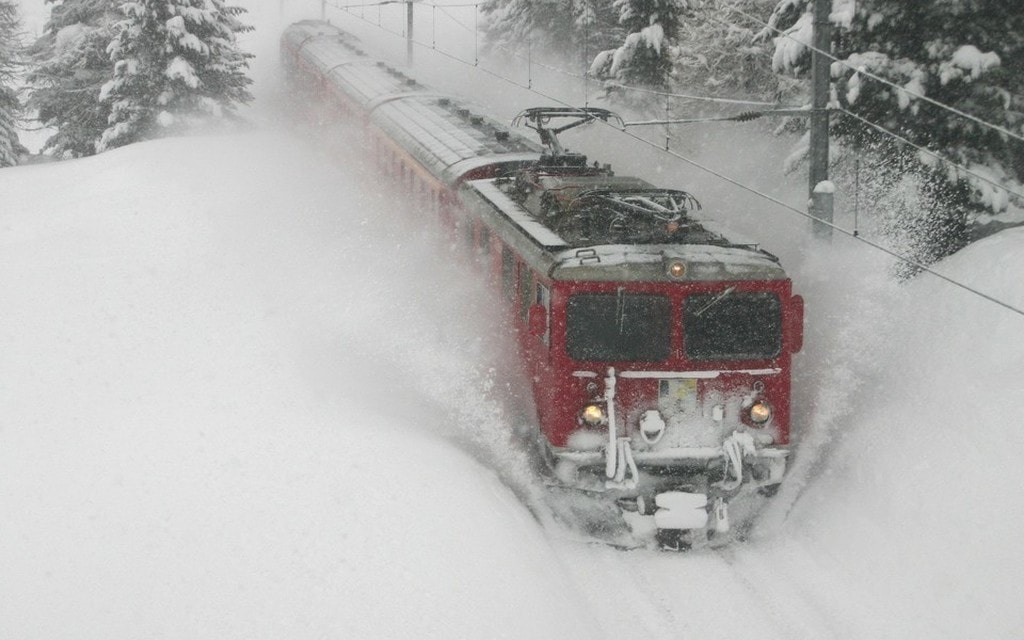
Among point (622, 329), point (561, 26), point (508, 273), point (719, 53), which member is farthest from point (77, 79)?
point (622, 329)

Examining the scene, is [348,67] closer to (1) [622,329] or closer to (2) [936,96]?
(2) [936,96]

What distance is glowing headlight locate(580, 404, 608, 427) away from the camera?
793 centimetres

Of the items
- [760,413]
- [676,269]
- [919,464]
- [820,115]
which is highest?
[820,115]

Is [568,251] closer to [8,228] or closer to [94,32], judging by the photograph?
[8,228]

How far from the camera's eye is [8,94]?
2777cm

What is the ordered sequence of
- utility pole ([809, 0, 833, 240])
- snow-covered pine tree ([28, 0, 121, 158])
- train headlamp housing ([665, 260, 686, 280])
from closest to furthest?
train headlamp housing ([665, 260, 686, 280]) < utility pole ([809, 0, 833, 240]) < snow-covered pine tree ([28, 0, 121, 158])

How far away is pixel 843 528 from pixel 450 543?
3.52 meters

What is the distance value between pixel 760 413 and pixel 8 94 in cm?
2670

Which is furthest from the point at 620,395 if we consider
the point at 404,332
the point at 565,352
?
the point at 404,332

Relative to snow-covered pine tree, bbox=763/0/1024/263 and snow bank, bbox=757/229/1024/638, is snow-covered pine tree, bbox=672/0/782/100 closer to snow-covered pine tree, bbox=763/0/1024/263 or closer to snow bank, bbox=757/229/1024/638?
snow-covered pine tree, bbox=763/0/1024/263

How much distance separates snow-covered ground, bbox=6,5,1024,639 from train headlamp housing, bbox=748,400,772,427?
115 centimetres

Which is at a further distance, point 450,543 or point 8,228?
point 8,228

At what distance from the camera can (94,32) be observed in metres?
25.9

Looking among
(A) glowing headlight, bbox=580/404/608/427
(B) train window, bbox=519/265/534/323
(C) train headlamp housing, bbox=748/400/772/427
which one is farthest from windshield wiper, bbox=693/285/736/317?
(B) train window, bbox=519/265/534/323
